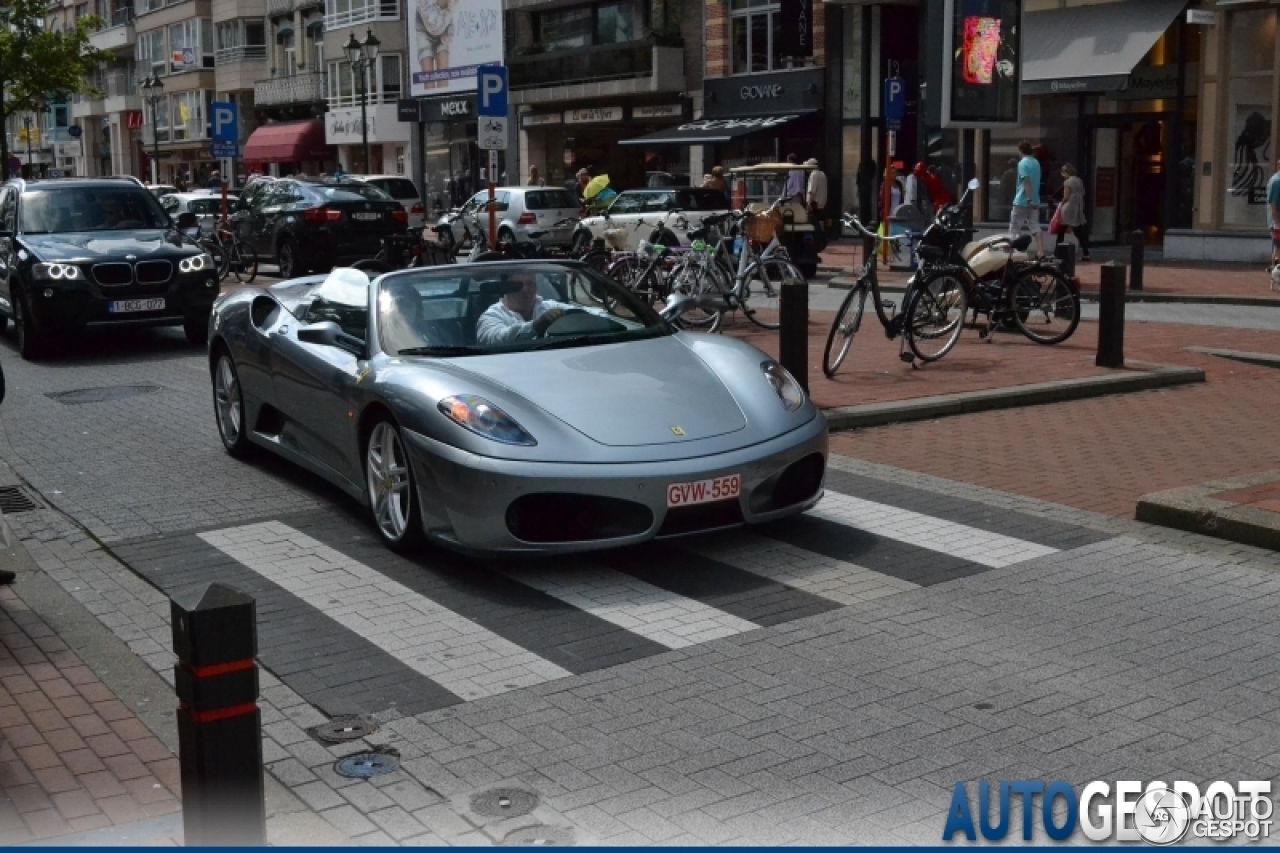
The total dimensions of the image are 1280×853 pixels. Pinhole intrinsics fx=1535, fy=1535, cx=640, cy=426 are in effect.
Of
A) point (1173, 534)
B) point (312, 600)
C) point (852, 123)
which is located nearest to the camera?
point (312, 600)

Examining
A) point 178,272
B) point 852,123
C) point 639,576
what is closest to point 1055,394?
point 639,576

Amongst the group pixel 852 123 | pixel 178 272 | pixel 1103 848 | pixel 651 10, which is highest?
pixel 651 10

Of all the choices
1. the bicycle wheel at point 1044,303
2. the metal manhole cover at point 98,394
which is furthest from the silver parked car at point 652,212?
the metal manhole cover at point 98,394

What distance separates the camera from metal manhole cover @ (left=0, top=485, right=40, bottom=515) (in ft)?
27.7

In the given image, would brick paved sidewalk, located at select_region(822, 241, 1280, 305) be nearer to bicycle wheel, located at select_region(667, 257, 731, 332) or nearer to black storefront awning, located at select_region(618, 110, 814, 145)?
bicycle wheel, located at select_region(667, 257, 731, 332)

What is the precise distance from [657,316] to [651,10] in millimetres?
38534

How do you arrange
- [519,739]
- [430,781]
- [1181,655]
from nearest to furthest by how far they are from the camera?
[430,781] < [519,739] < [1181,655]

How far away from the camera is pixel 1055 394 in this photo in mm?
11359

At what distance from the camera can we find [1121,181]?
3047cm

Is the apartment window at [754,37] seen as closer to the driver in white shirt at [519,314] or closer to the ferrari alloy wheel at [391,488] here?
the driver in white shirt at [519,314]

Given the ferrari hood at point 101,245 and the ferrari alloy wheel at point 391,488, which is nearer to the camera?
the ferrari alloy wheel at point 391,488

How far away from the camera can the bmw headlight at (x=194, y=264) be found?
15469mm

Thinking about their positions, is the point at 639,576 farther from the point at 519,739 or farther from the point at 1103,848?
the point at 1103,848

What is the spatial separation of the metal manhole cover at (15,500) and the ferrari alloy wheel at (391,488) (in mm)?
2321
